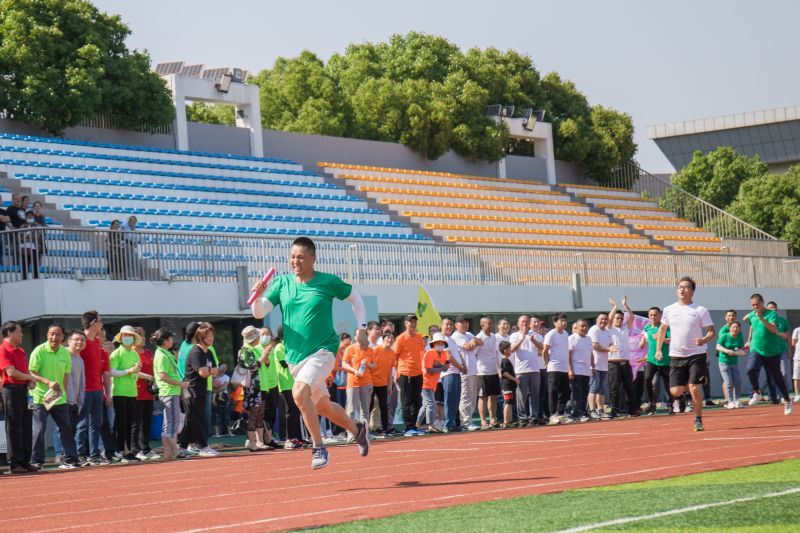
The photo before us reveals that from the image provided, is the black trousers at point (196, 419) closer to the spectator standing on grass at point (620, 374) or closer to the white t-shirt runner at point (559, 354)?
the white t-shirt runner at point (559, 354)

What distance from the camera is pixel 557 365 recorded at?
22641 mm

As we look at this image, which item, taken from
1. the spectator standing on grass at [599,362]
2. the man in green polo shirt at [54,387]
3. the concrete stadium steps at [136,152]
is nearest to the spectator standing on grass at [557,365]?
the spectator standing on grass at [599,362]

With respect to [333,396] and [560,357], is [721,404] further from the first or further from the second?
[333,396]

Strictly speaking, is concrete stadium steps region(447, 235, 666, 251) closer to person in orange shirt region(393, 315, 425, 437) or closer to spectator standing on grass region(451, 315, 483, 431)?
spectator standing on grass region(451, 315, 483, 431)

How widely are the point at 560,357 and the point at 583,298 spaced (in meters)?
11.4

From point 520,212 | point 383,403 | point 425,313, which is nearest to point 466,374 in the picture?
point 383,403

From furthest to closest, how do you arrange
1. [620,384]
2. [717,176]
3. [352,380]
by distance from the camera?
[717,176] < [620,384] < [352,380]

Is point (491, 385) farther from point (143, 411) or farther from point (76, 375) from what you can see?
point (76, 375)

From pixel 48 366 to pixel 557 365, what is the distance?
31.1 feet

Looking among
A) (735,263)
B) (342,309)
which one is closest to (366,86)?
(735,263)

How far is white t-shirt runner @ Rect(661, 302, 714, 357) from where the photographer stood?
1602 cm

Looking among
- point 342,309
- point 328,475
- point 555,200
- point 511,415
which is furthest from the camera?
point 555,200

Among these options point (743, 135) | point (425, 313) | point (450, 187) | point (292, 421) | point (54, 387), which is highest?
point (743, 135)

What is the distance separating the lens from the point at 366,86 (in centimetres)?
4978
